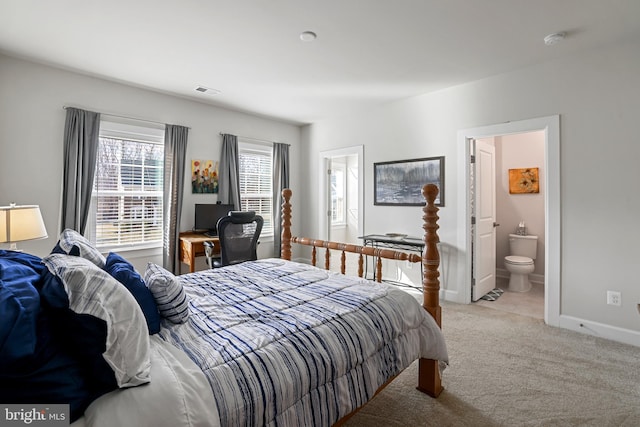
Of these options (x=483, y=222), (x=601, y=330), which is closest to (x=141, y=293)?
(x=601, y=330)

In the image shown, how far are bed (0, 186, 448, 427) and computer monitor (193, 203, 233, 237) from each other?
7.97 feet

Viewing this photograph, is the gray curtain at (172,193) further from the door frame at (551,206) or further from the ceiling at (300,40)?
the door frame at (551,206)

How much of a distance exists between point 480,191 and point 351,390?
3288mm

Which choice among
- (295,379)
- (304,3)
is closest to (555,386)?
(295,379)

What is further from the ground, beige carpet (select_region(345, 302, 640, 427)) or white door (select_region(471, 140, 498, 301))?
white door (select_region(471, 140, 498, 301))

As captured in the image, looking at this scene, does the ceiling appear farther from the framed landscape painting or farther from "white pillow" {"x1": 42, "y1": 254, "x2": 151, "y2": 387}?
"white pillow" {"x1": 42, "y1": 254, "x2": 151, "y2": 387}

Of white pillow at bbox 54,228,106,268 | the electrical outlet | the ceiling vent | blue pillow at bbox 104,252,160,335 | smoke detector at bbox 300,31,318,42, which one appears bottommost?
the electrical outlet

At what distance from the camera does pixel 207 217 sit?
4316mm

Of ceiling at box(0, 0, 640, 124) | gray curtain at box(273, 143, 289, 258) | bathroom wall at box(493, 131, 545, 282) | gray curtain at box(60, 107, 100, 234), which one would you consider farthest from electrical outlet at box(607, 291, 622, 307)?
gray curtain at box(60, 107, 100, 234)

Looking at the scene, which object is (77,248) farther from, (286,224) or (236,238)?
(236,238)

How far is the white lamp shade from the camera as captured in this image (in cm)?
221

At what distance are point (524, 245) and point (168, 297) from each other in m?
4.91

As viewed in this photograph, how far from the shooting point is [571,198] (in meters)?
2.98

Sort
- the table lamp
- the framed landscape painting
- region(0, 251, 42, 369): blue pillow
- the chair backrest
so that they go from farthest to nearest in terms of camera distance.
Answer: the framed landscape painting, the chair backrest, the table lamp, region(0, 251, 42, 369): blue pillow
